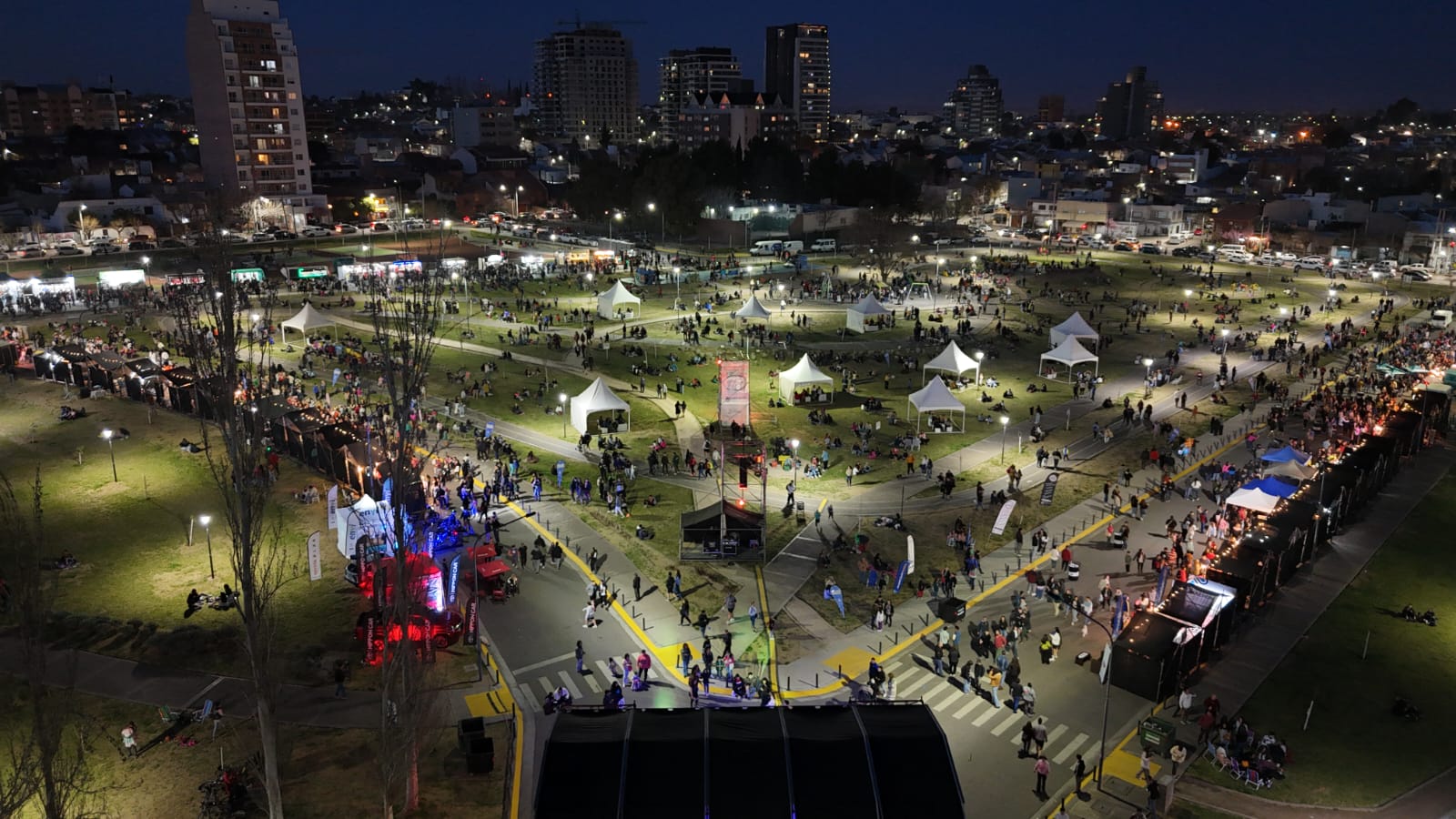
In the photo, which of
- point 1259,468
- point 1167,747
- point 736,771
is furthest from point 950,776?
point 1259,468

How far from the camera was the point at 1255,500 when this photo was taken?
28.4 metres

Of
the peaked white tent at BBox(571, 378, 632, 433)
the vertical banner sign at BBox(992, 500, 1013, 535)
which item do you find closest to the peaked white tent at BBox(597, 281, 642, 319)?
the peaked white tent at BBox(571, 378, 632, 433)

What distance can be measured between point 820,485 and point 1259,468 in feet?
52.5

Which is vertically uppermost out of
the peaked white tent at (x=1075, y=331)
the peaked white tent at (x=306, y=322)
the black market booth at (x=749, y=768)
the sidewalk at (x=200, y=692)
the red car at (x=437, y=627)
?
the peaked white tent at (x=306, y=322)

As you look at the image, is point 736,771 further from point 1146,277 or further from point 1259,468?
point 1146,277

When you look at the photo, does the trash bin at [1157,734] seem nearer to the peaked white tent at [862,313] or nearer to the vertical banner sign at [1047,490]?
the vertical banner sign at [1047,490]

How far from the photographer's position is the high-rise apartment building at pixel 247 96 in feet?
320

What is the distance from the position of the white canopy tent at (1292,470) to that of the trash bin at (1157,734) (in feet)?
54.9

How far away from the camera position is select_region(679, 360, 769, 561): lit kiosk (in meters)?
26.9

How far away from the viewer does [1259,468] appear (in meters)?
32.8

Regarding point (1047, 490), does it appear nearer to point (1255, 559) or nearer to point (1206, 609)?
point (1255, 559)

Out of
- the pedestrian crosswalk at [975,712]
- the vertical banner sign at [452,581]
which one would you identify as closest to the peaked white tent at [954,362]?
the pedestrian crosswalk at [975,712]

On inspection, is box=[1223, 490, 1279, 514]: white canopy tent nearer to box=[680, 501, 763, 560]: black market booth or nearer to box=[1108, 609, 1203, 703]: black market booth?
box=[1108, 609, 1203, 703]: black market booth

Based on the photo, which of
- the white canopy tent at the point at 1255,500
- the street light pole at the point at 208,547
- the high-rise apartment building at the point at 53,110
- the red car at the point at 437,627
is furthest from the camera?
the high-rise apartment building at the point at 53,110
